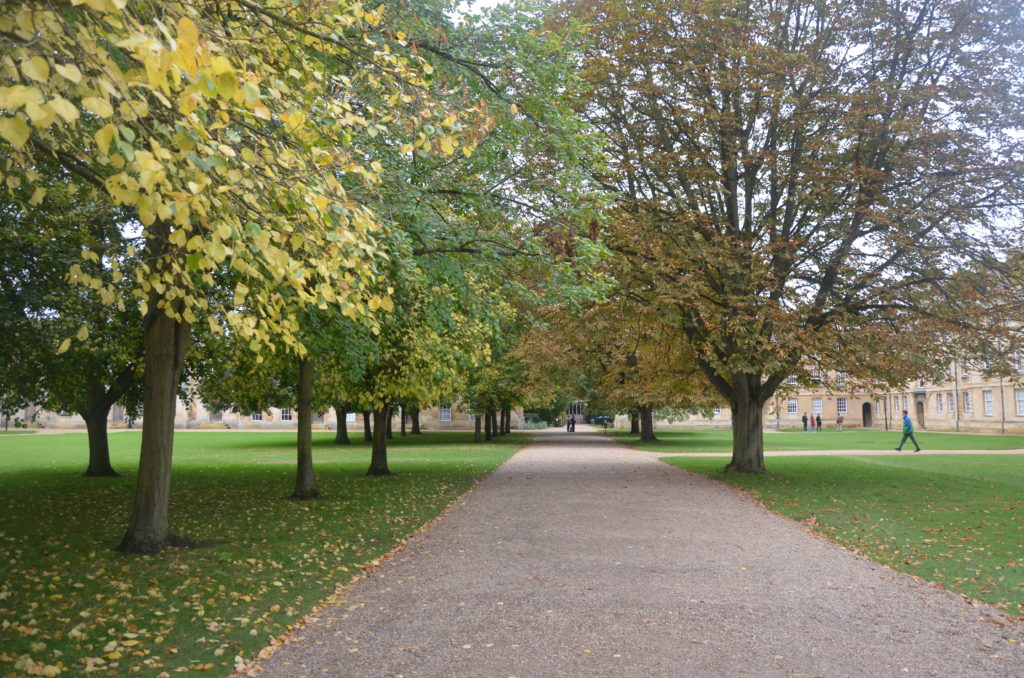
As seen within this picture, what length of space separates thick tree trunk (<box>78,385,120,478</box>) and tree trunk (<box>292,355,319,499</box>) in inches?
326

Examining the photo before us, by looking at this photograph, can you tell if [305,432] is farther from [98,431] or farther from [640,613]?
[640,613]

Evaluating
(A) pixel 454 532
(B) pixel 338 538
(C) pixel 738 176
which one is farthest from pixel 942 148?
(B) pixel 338 538

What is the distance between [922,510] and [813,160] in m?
8.00

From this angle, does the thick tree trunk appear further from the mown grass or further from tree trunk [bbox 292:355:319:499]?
the mown grass

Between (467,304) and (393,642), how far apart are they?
7.47m

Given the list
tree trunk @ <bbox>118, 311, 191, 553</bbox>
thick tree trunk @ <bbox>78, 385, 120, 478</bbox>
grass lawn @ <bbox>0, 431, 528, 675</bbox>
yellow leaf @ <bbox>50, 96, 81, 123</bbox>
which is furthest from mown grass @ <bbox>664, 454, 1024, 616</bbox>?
thick tree trunk @ <bbox>78, 385, 120, 478</bbox>

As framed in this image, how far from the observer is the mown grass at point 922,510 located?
846 cm

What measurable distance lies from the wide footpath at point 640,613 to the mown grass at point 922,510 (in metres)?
0.66

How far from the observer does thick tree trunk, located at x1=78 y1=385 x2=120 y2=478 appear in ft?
66.6

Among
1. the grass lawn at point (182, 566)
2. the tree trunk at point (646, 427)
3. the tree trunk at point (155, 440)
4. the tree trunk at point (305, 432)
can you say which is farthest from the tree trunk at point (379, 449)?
the tree trunk at point (646, 427)

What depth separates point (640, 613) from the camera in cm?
643

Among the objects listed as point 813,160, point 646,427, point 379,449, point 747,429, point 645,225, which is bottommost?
point 646,427

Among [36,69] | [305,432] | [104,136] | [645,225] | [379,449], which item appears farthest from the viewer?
[379,449]

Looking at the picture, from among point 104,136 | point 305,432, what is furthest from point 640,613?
point 305,432
